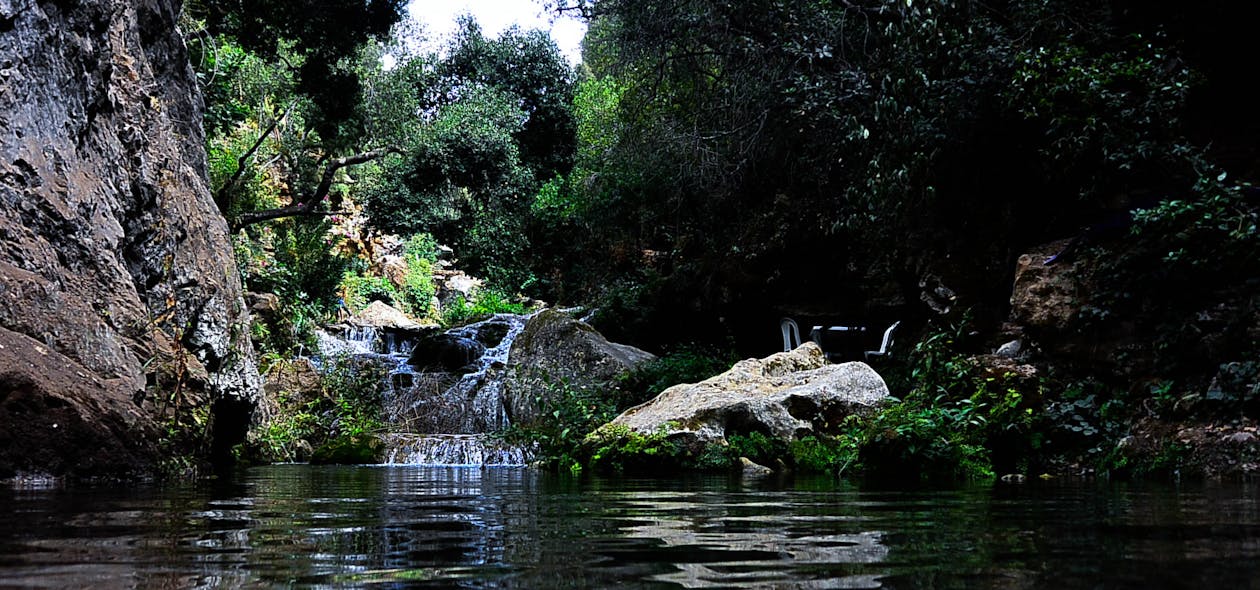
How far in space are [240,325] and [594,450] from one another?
3792 millimetres

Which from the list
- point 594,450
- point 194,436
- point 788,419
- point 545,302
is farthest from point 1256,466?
point 545,302

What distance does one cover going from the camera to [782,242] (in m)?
15.5

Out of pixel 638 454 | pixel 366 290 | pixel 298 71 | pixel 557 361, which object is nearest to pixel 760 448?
pixel 638 454

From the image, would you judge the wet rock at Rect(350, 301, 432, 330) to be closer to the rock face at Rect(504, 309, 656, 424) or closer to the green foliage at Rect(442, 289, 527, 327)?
the green foliage at Rect(442, 289, 527, 327)

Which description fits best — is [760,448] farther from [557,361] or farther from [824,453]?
[557,361]

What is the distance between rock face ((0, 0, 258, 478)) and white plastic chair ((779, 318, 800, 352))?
9.44 metres

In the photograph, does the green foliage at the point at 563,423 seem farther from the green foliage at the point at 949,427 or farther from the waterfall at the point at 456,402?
the green foliage at the point at 949,427

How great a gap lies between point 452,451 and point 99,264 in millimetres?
6973

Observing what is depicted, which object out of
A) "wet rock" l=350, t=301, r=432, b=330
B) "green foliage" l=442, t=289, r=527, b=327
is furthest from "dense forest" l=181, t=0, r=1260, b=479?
"green foliage" l=442, t=289, r=527, b=327

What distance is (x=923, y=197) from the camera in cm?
1193

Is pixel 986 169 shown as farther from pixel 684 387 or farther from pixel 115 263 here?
pixel 115 263

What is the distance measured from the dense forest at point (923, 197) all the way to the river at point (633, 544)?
15.3ft

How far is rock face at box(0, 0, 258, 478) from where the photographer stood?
4.98 m

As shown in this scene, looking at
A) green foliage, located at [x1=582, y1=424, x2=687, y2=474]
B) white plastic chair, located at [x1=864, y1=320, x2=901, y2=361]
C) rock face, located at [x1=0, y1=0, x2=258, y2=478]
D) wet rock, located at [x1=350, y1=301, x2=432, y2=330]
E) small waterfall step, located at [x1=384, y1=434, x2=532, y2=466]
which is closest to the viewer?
rock face, located at [x1=0, y1=0, x2=258, y2=478]
